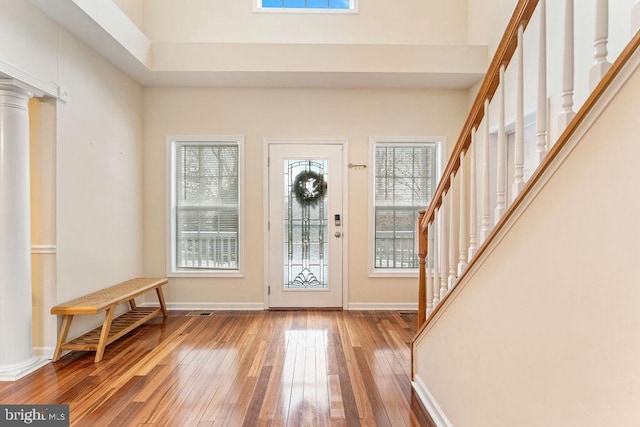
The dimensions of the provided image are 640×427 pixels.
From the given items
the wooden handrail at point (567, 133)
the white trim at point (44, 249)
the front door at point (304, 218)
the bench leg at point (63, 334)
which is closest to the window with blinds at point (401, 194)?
the front door at point (304, 218)

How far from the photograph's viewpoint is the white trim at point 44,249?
2812 mm

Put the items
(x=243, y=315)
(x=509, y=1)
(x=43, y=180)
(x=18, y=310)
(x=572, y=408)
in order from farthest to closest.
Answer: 1. (x=243, y=315)
2. (x=509, y=1)
3. (x=43, y=180)
4. (x=18, y=310)
5. (x=572, y=408)

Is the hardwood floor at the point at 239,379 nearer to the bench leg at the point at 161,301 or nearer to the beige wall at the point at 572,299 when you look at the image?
the bench leg at the point at 161,301

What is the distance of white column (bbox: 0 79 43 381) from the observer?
2525 mm

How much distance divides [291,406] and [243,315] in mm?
2022

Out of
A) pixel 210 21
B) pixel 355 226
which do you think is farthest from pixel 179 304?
pixel 210 21

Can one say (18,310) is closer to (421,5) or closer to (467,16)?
(421,5)

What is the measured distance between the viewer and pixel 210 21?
4.22 meters

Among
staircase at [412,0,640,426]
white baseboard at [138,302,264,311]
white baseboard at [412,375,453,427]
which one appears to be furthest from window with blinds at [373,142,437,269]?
staircase at [412,0,640,426]

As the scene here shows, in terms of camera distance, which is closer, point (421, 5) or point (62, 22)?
point (62, 22)

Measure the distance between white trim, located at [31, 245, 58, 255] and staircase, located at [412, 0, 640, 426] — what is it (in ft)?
9.91

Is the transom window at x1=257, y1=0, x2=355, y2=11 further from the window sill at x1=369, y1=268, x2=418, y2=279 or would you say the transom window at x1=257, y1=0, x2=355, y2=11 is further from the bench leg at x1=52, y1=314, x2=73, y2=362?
the bench leg at x1=52, y1=314, x2=73, y2=362

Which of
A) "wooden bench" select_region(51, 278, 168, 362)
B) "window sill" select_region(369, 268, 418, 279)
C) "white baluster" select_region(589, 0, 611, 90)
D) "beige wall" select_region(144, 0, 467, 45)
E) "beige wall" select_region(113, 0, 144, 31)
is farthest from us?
"window sill" select_region(369, 268, 418, 279)

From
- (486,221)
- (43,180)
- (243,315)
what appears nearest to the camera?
(486,221)
